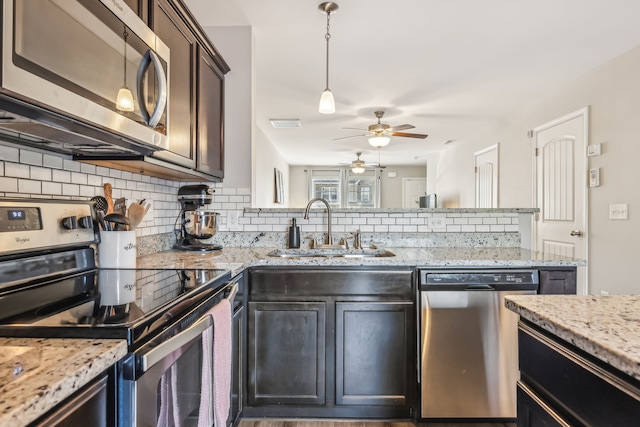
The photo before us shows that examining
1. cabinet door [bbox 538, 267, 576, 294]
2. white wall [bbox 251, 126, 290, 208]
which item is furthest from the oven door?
white wall [bbox 251, 126, 290, 208]

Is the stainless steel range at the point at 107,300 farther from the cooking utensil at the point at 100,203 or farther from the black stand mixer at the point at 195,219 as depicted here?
the black stand mixer at the point at 195,219

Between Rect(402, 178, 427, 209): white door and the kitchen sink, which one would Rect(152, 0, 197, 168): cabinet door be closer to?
the kitchen sink

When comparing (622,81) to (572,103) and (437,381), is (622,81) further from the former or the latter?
(437,381)

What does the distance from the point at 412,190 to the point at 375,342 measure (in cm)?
831

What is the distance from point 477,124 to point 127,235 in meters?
5.22

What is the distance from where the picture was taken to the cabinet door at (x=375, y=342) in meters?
1.75

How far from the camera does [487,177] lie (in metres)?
5.45

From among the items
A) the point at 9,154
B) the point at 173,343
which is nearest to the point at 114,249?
the point at 9,154

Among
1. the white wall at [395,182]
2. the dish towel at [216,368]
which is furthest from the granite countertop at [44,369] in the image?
the white wall at [395,182]

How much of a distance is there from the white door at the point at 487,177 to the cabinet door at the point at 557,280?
3.61m

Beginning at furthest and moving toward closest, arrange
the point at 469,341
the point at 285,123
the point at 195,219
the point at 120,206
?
the point at 285,123, the point at 195,219, the point at 469,341, the point at 120,206

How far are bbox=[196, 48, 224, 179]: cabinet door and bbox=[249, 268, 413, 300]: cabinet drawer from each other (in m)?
0.74

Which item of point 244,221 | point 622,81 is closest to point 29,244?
point 244,221

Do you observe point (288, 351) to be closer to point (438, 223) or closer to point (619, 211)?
point (438, 223)
